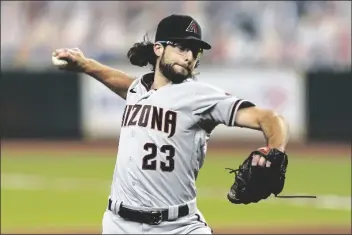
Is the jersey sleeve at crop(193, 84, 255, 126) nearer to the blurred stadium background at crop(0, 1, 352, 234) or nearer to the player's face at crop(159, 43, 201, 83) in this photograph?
the player's face at crop(159, 43, 201, 83)

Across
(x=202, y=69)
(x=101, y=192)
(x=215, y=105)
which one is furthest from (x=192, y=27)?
(x=202, y=69)

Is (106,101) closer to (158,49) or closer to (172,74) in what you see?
(158,49)

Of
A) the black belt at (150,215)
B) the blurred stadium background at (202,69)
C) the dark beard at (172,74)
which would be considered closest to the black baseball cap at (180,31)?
the dark beard at (172,74)

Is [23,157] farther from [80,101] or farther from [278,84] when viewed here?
[278,84]

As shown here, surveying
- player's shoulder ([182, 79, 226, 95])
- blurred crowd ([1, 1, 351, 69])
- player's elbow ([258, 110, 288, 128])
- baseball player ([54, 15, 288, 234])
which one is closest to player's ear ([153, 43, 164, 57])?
baseball player ([54, 15, 288, 234])

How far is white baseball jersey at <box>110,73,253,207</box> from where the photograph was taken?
4902 mm

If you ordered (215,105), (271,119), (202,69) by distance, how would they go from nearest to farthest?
(271,119)
(215,105)
(202,69)

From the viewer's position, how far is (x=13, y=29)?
20453 millimetres

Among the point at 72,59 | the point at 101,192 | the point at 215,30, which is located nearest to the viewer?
the point at 72,59

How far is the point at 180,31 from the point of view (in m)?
5.01

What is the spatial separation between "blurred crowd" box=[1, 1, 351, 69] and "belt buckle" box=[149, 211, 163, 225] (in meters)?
15.1

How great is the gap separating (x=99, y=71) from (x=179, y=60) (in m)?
1.01

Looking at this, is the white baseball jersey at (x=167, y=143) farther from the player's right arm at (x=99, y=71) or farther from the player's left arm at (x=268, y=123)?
the player's right arm at (x=99, y=71)

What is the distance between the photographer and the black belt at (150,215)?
16.3ft
